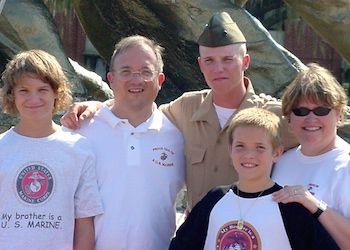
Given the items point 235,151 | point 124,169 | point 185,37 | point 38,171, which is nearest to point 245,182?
point 235,151

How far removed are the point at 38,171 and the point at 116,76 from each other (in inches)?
19.9

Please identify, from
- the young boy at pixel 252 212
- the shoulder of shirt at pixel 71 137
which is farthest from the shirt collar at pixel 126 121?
the young boy at pixel 252 212

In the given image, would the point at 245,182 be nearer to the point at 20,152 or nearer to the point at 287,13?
the point at 20,152

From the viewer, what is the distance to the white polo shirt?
3162 mm

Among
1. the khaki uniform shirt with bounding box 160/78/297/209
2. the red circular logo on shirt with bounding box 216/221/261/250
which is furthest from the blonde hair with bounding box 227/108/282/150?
the khaki uniform shirt with bounding box 160/78/297/209

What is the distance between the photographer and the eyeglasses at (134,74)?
326 centimetres

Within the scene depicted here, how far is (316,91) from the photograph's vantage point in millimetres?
3000

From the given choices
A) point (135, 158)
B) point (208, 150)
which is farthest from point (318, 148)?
point (135, 158)

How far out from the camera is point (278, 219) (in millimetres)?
2812

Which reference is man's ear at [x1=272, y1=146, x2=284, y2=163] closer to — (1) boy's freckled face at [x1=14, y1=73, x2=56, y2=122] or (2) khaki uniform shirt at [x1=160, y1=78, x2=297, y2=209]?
(2) khaki uniform shirt at [x1=160, y1=78, x2=297, y2=209]

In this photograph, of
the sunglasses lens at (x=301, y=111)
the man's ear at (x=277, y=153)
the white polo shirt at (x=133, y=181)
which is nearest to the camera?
the man's ear at (x=277, y=153)

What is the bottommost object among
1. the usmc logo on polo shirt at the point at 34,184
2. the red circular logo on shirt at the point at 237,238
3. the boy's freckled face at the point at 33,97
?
the red circular logo on shirt at the point at 237,238

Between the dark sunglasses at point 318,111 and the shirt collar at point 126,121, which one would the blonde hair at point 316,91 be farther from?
the shirt collar at point 126,121

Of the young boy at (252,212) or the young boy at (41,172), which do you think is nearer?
the young boy at (252,212)
